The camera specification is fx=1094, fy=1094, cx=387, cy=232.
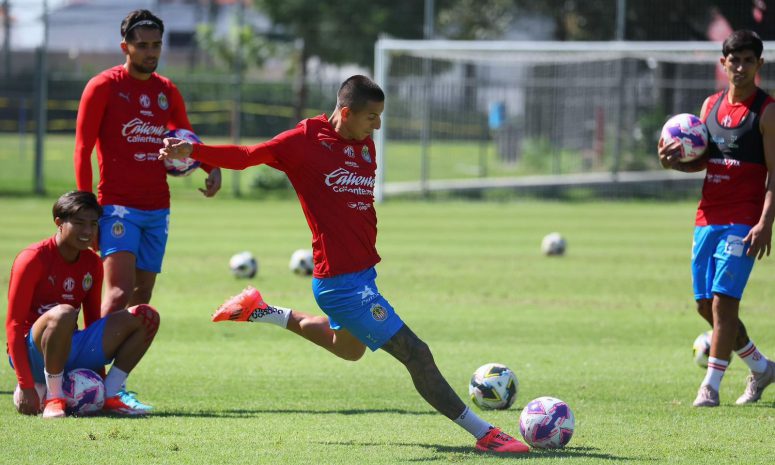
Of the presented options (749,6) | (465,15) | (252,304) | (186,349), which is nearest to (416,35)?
(465,15)

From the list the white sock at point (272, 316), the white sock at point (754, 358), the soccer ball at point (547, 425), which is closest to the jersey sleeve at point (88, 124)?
the white sock at point (272, 316)

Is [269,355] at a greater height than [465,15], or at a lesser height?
lesser

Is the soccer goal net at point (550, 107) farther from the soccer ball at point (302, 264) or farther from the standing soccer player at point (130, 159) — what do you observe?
the standing soccer player at point (130, 159)

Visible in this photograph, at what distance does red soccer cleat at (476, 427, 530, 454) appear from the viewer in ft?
20.7

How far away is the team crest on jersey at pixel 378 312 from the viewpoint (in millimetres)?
6441

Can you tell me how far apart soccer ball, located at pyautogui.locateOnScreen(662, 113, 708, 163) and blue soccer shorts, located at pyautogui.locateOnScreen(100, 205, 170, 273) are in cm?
385

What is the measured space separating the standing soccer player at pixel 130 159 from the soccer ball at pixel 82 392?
0.58 m

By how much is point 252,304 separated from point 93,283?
1276mm

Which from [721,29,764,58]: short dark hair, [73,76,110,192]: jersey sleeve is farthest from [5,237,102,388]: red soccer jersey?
[721,29,764,58]: short dark hair

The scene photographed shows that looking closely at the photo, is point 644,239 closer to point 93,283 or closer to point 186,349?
point 186,349

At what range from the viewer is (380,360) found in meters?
9.87

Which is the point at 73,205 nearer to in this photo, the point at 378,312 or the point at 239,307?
the point at 239,307

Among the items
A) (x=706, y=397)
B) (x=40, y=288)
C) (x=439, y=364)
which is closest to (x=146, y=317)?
(x=40, y=288)

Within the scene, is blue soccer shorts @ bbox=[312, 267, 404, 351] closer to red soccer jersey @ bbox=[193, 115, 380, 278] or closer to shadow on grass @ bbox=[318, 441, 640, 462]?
red soccer jersey @ bbox=[193, 115, 380, 278]
